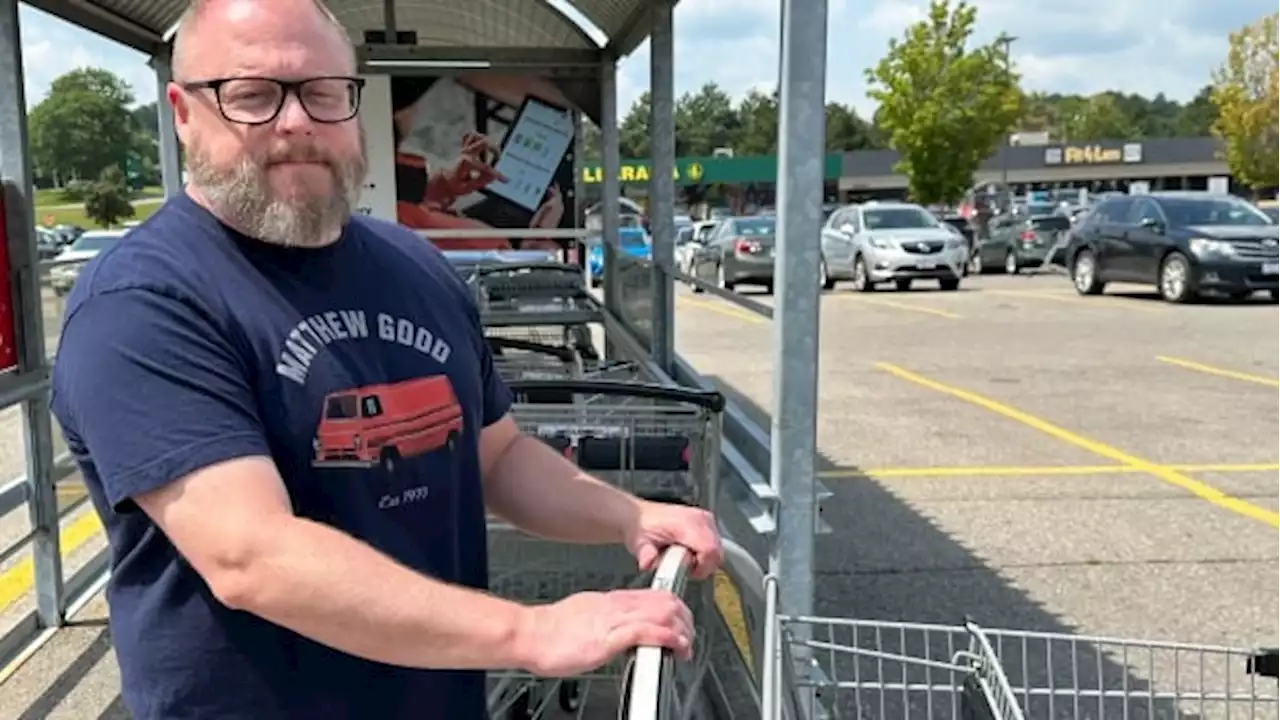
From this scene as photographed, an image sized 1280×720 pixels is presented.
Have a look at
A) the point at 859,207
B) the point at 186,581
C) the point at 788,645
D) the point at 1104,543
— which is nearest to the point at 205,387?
the point at 186,581

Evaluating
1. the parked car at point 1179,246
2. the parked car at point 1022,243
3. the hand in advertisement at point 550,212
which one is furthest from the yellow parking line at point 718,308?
the hand in advertisement at point 550,212

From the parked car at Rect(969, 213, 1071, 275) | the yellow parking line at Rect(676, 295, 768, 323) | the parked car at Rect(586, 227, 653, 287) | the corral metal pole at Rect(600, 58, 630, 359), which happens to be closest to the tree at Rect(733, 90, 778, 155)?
the parked car at Rect(969, 213, 1071, 275)

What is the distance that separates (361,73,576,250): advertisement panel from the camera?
25.8ft

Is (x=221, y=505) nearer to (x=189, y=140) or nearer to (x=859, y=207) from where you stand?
(x=189, y=140)

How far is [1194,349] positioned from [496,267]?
27.4ft

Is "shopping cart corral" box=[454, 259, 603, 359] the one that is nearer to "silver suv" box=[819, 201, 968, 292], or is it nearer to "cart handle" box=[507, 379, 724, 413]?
"cart handle" box=[507, 379, 724, 413]

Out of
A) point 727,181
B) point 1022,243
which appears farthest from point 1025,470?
point 727,181

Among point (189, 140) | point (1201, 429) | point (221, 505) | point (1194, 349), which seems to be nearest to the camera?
point (221, 505)

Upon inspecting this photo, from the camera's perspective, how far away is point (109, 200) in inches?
246

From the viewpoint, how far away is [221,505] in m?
1.44

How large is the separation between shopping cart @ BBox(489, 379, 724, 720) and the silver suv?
61.8 ft

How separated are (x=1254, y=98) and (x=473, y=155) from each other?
45087 millimetres

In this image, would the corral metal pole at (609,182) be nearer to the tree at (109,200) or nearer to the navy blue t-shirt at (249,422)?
the tree at (109,200)

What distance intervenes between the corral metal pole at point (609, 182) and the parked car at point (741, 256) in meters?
12.7
